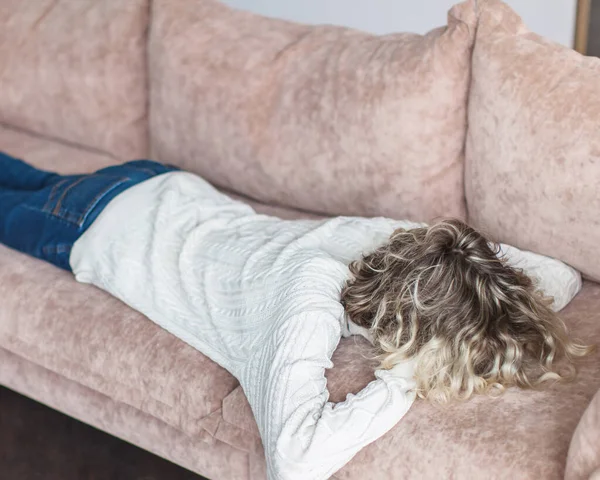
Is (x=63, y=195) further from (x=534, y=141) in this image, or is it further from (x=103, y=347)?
(x=534, y=141)

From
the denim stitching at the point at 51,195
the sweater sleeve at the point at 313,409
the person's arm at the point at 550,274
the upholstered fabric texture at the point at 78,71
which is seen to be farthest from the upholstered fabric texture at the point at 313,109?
the sweater sleeve at the point at 313,409

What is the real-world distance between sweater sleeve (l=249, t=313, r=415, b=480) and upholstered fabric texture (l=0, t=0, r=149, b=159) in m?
1.17

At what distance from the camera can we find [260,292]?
5.09ft

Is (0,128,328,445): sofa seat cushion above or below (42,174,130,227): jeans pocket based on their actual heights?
below

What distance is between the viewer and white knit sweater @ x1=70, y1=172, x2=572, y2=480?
130cm

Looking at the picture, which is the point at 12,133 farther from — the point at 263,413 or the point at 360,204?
the point at 263,413

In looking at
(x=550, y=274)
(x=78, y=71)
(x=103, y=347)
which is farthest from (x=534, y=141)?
(x=78, y=71)

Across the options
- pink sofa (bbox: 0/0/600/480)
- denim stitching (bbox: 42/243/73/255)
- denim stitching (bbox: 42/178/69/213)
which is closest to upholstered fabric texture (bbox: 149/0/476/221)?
pink sofa (bbox: 0/0/600/480)

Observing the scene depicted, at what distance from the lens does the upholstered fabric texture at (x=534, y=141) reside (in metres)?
1.57

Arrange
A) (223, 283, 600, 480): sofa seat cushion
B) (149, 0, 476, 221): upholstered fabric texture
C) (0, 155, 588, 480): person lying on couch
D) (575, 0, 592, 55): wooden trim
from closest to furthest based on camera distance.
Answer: (223, 283, 600, 480): sofa seat cushion
(0, 155, 588, 480): person lying on couch
(149, 0, 476, 221): upholstered fabric texture
(575, 0, 592, 55): wooden trim

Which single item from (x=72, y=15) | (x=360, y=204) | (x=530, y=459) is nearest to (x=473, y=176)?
(x=360, y=204)

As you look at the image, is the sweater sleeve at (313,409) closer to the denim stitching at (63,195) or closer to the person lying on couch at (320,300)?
the person lying on couch at (320,300)

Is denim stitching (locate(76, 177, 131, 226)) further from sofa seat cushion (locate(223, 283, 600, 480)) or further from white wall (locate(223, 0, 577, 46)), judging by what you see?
white wall (locate(223, 0, 577, 46))

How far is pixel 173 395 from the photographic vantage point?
1566 mm
